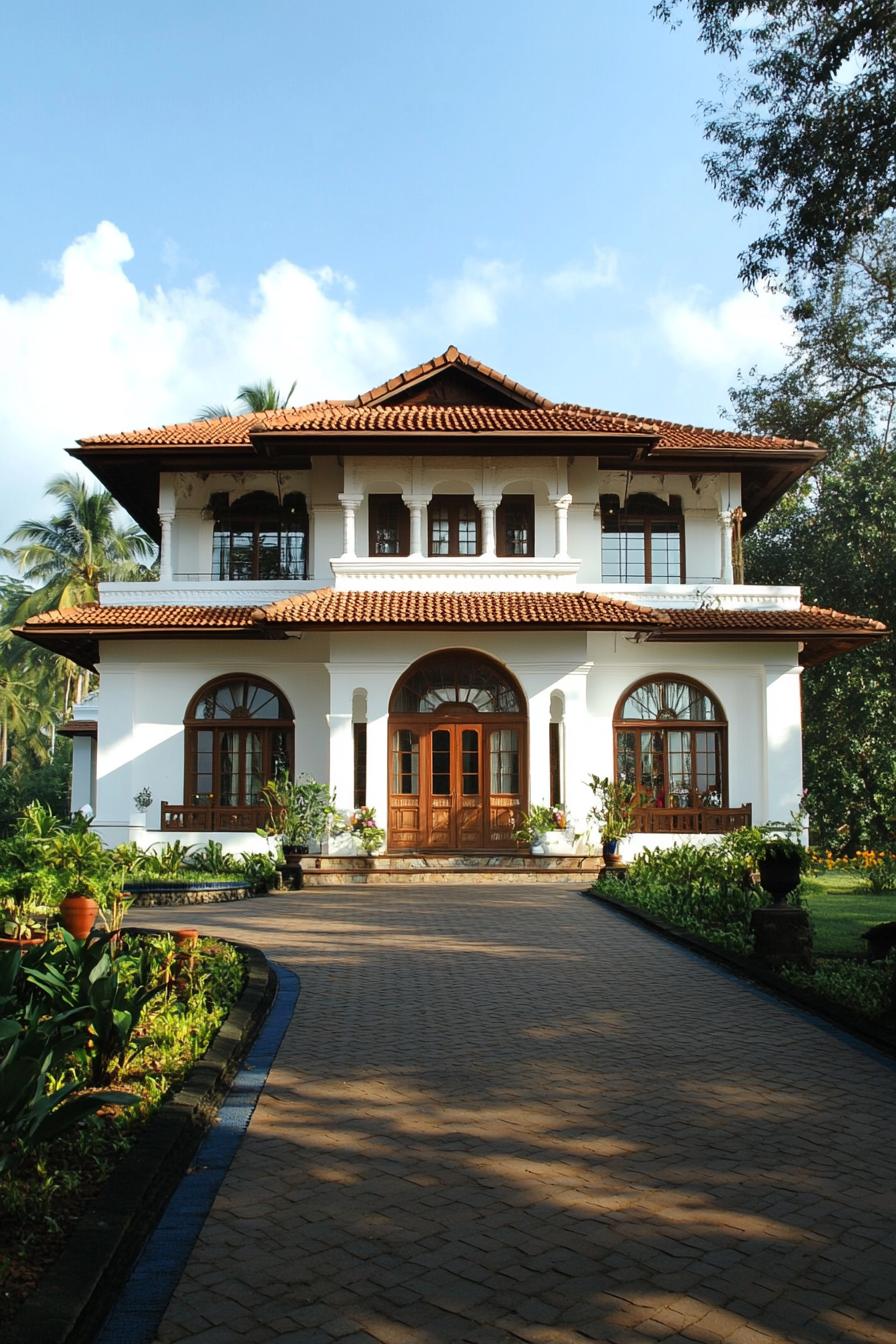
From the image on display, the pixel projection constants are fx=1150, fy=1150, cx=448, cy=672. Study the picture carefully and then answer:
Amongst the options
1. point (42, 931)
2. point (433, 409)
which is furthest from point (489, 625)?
point (42, 931)

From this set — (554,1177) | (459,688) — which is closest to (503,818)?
(459,688)

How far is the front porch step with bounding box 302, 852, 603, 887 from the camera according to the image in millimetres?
17953

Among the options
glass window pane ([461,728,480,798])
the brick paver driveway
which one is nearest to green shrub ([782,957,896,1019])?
the brick paver driveway

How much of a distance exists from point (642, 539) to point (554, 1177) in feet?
60.5

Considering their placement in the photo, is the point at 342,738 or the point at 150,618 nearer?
the point at 342,738

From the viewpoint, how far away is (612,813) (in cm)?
1892

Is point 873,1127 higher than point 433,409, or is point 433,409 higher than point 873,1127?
point 433,409

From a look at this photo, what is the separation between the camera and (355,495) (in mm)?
20281

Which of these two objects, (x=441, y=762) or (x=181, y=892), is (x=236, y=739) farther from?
(x=181, y=892)

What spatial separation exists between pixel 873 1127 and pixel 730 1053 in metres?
1.46

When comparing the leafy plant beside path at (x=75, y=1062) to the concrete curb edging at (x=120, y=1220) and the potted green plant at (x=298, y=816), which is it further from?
the potted green plant at (x=298, y=816)

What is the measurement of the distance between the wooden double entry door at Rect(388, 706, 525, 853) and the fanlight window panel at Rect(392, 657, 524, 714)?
0.73 feet

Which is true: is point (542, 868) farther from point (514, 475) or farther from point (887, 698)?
point (887, 698)

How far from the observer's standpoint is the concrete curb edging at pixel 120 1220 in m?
3.16
